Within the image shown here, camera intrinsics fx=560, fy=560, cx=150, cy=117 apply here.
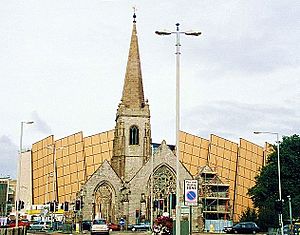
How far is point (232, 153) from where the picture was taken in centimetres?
11844

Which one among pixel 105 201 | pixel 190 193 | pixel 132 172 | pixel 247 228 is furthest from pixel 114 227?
pixel 190 193

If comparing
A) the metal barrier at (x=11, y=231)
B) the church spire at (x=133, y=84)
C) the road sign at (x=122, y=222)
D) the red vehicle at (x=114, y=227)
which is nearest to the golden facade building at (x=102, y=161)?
the church spire at (x=133, y=84)

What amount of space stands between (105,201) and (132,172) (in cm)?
698

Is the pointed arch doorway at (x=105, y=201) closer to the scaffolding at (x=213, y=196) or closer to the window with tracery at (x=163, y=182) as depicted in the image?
the window with tracery at (x=163, y=182)

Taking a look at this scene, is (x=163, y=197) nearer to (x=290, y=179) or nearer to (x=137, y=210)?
(x=137, y=210)

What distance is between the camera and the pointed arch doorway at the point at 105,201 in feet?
304

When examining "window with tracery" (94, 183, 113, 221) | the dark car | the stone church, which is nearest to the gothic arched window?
the stone church

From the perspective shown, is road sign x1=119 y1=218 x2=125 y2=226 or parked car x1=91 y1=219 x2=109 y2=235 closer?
parked car x1=91 y1=219 x2=109 y2=235

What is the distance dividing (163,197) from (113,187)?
8.56 metres

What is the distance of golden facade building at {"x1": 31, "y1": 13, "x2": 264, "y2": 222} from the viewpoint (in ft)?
307

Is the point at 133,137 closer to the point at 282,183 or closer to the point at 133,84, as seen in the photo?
the point at 133,84

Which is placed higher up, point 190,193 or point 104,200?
point 190,193

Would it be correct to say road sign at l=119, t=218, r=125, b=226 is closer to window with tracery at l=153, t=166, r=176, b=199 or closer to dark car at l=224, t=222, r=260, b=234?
window with tracery at l=153, t=166, r=176, b=199

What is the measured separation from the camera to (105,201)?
306 feet
